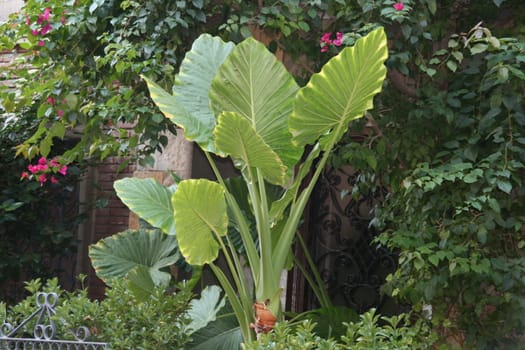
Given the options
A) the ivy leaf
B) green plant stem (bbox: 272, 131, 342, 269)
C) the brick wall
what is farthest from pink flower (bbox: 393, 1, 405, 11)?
the brick wall

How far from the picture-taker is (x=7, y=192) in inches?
303

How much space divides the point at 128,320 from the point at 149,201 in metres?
1.31

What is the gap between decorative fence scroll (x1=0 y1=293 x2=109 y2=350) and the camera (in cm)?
436

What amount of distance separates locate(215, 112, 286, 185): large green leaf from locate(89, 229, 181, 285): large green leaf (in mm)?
1258

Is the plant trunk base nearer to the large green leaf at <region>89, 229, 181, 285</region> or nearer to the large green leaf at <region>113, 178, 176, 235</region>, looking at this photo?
the large green leaf at <region>113, 178, 176, 235</region>

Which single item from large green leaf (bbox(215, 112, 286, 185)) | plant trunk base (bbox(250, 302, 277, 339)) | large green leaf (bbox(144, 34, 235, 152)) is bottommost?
plant trunk base (bbox(250, 302, 277, 339))

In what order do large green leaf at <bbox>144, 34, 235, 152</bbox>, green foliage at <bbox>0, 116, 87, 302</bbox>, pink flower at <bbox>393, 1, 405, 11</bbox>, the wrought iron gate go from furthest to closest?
green foliage at <bbox>0, 116, 87, 302</bbox> < the wrought iron gate < large green leaf at <bbox>144, 34, 235, 152</bbox> < pink flower at <bbox>393, 1, 405, 11</bbox>

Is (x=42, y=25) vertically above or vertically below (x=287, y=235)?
above

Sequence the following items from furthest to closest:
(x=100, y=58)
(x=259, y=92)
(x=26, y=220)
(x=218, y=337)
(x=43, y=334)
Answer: (x=26, y=220) → (x=218, y=337) → (x=100, y=58) → (x=259, y=92) → (x=43, y=334)

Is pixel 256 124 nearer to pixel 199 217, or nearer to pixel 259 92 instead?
pixel 259 92

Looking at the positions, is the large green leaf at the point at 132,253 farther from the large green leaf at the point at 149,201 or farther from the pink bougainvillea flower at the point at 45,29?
the pink bougainvillea flower at the point at 45,29

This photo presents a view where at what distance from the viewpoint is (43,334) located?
14.5ft

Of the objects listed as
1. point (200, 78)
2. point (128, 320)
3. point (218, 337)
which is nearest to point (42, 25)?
point (200, 78)

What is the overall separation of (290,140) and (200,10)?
101 centimetres
